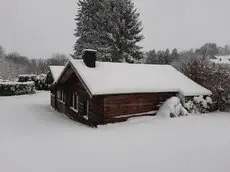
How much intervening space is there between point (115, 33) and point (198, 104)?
23.6 metres

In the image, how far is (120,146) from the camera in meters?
12.2

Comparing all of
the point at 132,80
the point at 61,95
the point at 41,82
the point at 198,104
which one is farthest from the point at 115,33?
the point at 132,80

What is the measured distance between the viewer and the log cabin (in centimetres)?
1677

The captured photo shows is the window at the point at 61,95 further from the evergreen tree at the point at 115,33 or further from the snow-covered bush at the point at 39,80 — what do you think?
the snow-covered bush at the point at 39,80

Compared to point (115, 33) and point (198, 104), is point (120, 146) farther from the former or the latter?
point (115, 33)

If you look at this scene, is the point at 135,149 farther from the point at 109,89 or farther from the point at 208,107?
the point at 208,107

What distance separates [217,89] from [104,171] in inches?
639

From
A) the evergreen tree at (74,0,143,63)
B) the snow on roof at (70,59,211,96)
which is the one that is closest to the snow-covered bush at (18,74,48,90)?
the evergreen tree at (74,0,143,63)

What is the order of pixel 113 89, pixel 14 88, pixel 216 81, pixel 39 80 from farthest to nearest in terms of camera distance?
pixel 39 80 < pixel 14 88 < pixel 216 81 < pixel 113 89

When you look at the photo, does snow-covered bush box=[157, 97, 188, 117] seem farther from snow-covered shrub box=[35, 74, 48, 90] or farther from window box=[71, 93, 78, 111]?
snow-covered shrub box=[35, 74, 48, 90]

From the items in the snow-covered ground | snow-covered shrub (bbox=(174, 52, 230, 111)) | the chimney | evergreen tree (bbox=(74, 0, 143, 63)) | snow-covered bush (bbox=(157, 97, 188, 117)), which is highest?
evergreen tree (bbox=(74, 0, 143, 63))

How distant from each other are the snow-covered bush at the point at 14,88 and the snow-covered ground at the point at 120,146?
1984cm

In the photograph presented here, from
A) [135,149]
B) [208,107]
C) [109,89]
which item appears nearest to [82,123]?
[109,89]

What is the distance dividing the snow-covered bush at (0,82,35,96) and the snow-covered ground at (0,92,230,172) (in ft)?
65.1
